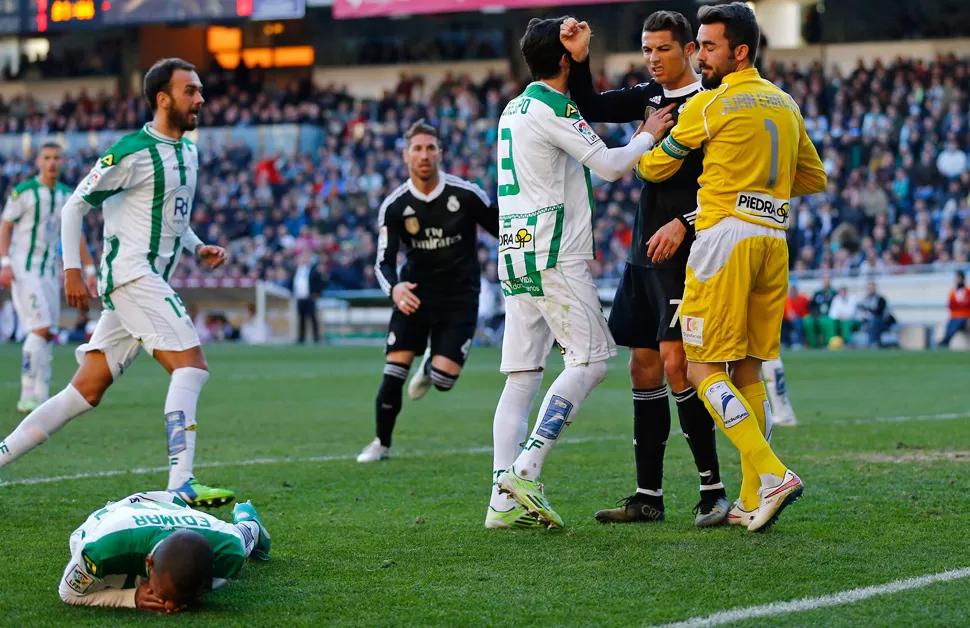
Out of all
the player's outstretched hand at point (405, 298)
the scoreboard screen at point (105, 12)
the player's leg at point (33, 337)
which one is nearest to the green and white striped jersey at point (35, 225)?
the player's leg at point (33, 337)

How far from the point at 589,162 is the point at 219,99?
128 ft

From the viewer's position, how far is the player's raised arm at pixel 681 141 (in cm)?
532

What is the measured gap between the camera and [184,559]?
3.99 meters

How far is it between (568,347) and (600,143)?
0.92m

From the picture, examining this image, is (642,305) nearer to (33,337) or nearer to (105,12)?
(33,337)

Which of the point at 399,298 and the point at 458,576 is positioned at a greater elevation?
the point at 399,298

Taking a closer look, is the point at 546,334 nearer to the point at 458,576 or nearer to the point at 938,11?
the point at 458,576

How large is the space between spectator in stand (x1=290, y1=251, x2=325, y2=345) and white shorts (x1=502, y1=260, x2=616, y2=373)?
23581 mm

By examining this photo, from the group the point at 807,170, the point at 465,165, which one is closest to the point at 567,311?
the point at 807,170

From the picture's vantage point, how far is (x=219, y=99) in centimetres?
4278

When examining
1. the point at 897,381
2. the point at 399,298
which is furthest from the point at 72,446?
the point at 897,381

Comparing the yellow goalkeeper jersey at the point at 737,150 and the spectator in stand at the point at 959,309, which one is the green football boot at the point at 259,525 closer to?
the yellow goalkeeper jersey at the point at 737,150

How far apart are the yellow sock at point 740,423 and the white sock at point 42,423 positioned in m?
3.17

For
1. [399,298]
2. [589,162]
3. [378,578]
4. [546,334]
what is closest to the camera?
[378,578]
